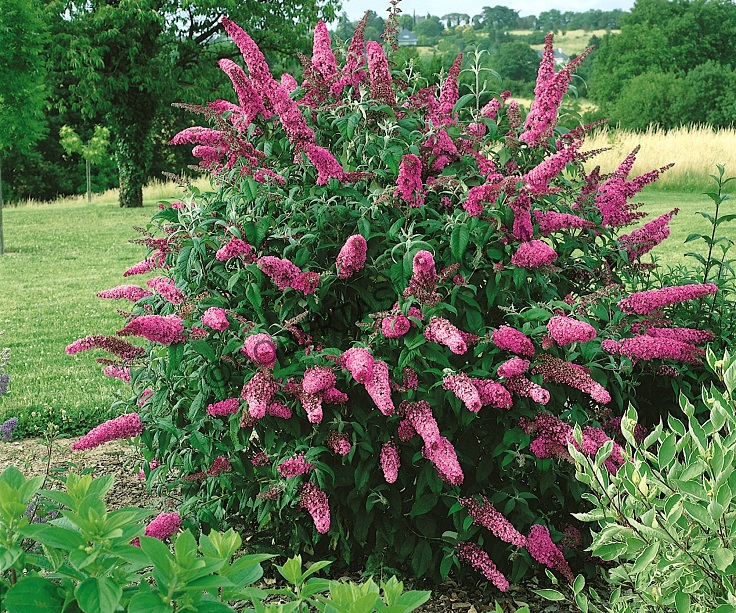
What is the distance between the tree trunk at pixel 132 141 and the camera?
23.3 metres

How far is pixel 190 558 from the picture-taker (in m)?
1.18

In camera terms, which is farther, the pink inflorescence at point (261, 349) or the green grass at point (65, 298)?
the green grass at point (65, 298)

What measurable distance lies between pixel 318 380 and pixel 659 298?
4.46 ft

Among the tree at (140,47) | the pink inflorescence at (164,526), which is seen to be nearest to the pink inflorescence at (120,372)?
the pink inflorescence at (164,526)

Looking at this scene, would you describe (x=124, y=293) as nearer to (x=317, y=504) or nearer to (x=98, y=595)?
(x=317, y=504)

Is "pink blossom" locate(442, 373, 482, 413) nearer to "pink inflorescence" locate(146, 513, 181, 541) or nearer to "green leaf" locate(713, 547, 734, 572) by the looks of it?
"green leaf" locate(713, 547, 734, 572)

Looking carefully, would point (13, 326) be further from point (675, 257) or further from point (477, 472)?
point (675, 257)

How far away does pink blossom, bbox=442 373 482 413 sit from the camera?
240 cm

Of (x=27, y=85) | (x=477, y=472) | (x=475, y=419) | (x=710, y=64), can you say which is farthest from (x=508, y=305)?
(x=710, y=64)

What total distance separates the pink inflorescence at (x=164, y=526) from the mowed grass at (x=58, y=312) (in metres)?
1.14

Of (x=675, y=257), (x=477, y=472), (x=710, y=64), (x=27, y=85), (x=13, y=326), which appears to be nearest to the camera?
(x=477, y=472)

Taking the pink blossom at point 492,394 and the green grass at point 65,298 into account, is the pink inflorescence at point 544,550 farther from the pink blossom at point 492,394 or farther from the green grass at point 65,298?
the green grass at point 65,298

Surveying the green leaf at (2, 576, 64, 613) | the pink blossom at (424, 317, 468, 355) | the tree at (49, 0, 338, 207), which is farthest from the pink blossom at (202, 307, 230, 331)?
the tree at (49, 0, 338, 207)

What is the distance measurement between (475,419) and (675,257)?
26.7 feet
